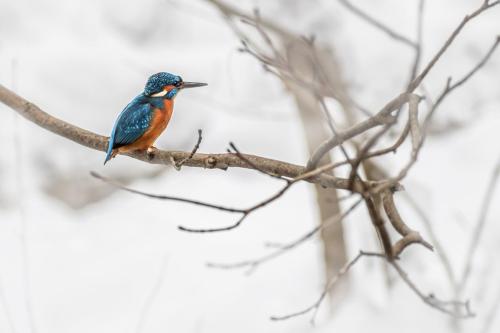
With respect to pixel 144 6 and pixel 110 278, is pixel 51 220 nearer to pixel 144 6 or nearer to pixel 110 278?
pixel 110 278

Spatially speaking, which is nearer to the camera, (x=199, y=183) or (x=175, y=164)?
(x=175, y=164)

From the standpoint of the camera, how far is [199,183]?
7.68m

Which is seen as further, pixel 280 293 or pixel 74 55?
pixel 74 55

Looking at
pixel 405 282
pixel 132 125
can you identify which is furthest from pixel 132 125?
pixel 405 282

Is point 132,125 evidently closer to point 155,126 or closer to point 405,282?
point 155,126

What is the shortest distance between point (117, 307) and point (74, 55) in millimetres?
4619

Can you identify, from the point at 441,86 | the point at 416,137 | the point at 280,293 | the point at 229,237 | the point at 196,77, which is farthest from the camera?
the point at 196,77

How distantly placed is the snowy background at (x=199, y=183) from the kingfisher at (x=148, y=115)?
104 inches

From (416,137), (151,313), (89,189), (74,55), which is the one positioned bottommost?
(151,313)

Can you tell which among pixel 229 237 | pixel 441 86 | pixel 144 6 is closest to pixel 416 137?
pixel 229 237

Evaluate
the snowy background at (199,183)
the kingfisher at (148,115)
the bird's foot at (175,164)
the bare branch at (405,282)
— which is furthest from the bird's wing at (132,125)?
the snowy background at (199,183)

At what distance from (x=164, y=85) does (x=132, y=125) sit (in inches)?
5.0

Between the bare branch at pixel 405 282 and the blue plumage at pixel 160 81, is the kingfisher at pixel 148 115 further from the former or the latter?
the bare branch at pixel 405 282

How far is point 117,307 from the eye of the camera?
5.17m
